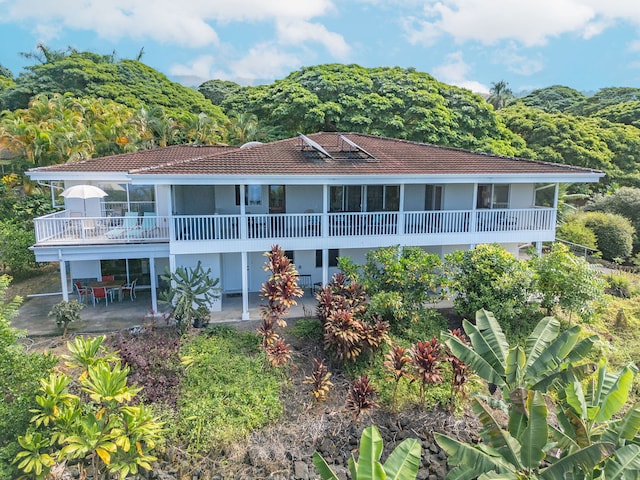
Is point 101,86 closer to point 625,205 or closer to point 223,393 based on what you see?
point 223,393

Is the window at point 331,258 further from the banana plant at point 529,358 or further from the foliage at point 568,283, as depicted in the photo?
the banana plant at point 529,358

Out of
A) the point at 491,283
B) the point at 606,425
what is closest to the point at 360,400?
the point at 606,425

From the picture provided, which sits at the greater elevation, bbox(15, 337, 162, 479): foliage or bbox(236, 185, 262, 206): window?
bbox(236, 185, 262, 206): window

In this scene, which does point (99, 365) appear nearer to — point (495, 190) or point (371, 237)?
point (371, 237)

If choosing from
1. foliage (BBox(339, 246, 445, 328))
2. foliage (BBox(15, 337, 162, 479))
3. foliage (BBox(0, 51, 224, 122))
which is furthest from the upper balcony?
foliage (BBox(0, 51, 224, 122))

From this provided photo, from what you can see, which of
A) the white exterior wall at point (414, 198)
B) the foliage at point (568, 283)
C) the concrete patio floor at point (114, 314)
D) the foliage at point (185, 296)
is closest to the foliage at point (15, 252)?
the concrete patio floor at point (114, 314)

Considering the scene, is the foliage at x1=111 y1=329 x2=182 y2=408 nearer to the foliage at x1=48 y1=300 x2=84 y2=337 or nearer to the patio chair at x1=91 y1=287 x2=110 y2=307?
the foliage at x1=48 y1=300 x2=84 y2=337

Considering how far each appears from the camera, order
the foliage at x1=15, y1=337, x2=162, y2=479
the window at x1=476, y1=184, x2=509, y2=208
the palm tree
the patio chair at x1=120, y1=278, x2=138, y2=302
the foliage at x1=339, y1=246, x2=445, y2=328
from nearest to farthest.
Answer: the foliage at x1=15, y1=337, x2=162, y2=479 → the foliage at x1=339, y1=246, x2=445, y2=328 → the patio chair at x1=120, y1=278, x2=138, y2=302 → the window at x1=476, y1=184, x2=509, y2=208 → the palm tree
